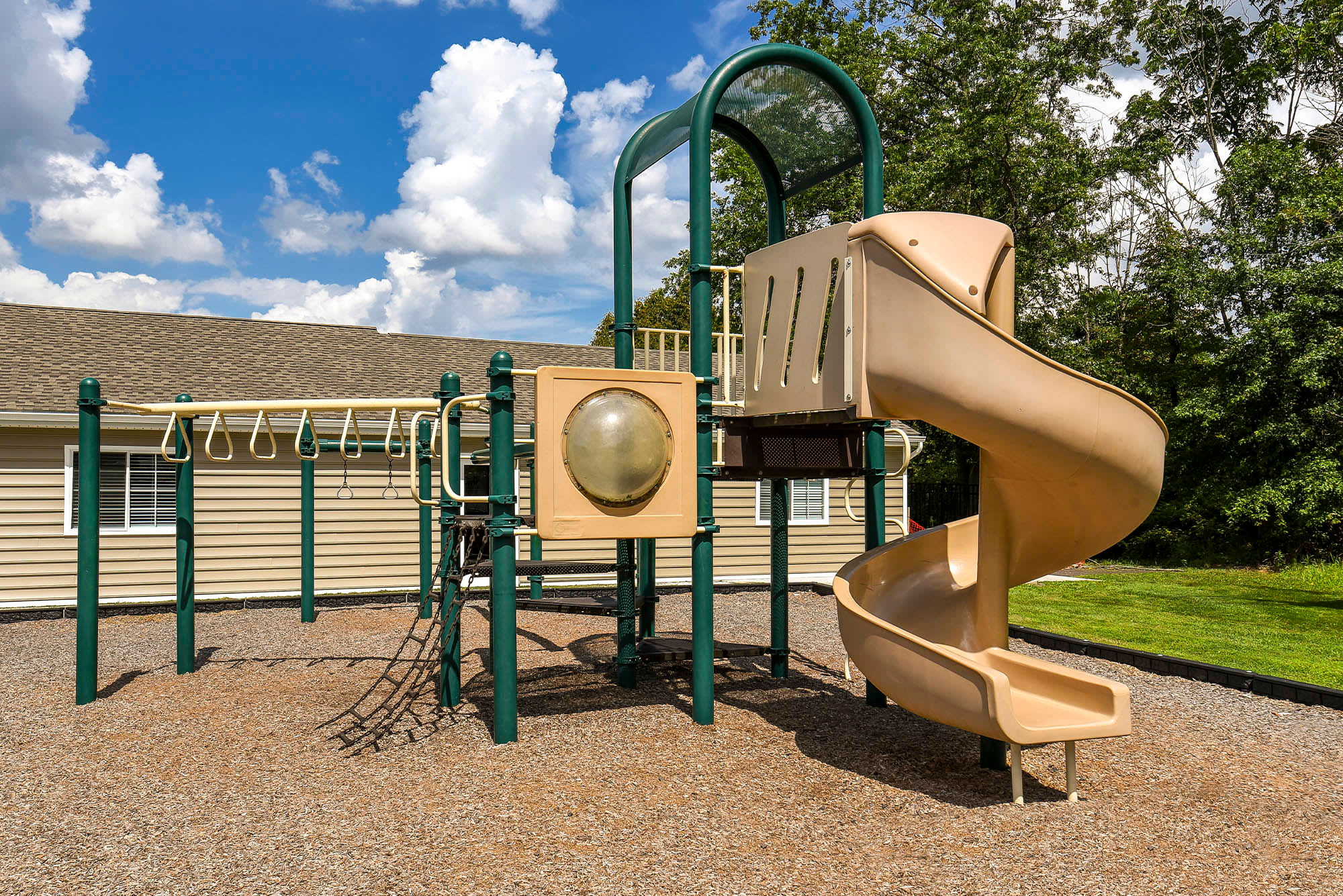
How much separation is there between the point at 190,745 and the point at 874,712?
4.57 meters

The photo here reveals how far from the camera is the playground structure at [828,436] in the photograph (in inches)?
171

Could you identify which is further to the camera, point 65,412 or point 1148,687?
point 65,412

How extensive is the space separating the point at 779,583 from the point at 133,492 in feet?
30.5

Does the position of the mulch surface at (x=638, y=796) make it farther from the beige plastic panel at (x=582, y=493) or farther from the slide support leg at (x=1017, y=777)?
the beige plastic panel at (x=582, y=493)

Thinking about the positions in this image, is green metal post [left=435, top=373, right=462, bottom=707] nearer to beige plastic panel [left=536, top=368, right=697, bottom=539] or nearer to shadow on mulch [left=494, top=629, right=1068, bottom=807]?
shadow on mulch [left=494, top=629, right=1068, bottom=807]

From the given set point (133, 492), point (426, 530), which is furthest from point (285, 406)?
point (133, 492)

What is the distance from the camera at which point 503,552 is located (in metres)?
5.46

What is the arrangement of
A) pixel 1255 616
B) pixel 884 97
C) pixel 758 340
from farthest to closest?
pixel 884 97, pixel 1255 616, pixel 758 340

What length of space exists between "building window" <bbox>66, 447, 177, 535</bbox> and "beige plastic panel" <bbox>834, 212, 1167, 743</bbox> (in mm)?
10318

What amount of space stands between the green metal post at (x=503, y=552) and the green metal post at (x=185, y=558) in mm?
3540


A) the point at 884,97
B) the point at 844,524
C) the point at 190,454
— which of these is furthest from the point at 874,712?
the point at 884,97

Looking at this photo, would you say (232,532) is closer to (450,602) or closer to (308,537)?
(308,537)

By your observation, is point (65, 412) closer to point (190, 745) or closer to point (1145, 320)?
point (190, 745)

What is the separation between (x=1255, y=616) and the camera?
36.0ft
